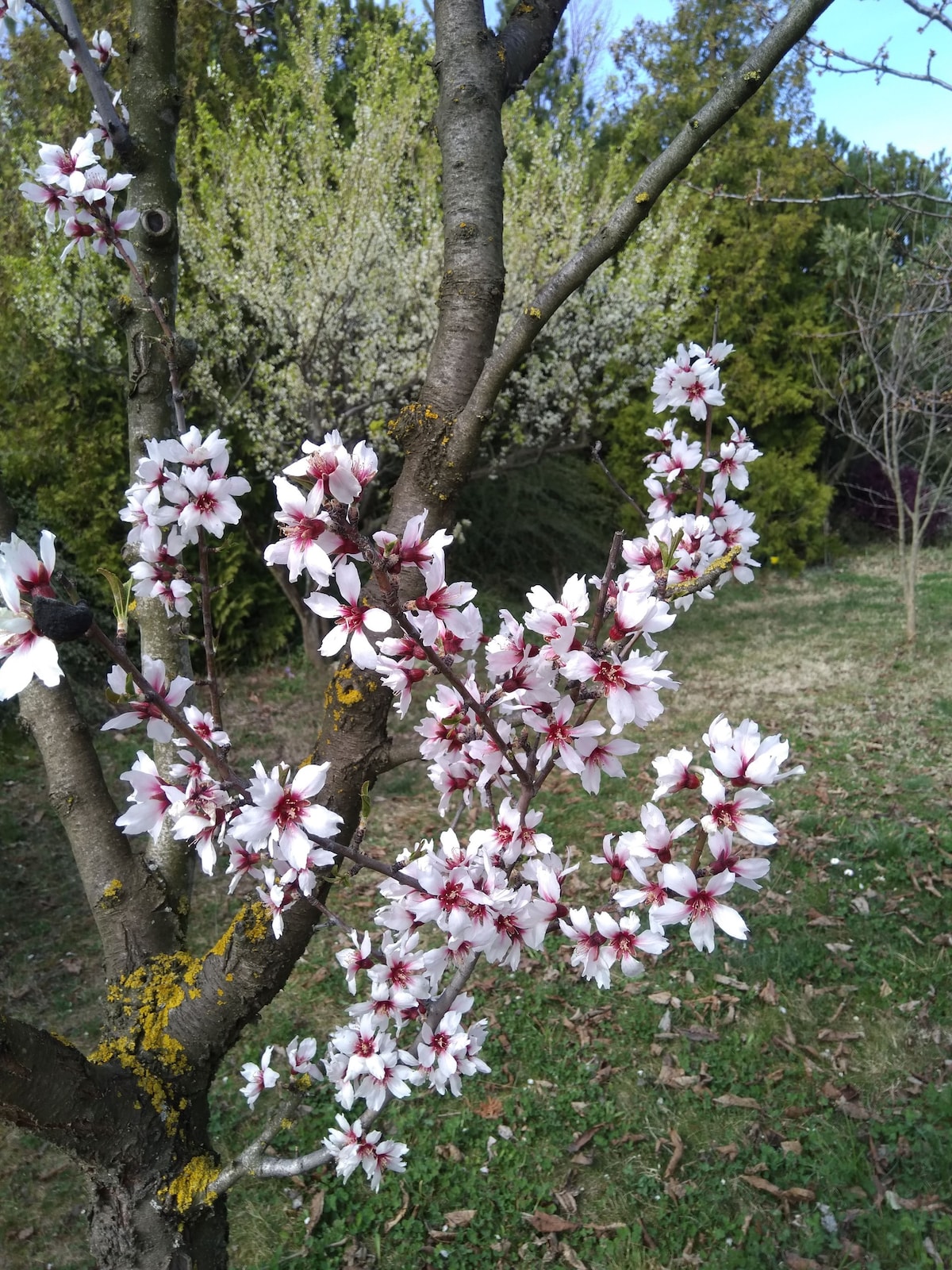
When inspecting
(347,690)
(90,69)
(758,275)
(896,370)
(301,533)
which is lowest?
(347,690)

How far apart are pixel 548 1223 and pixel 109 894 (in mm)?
1862

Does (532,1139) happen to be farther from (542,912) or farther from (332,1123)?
(542,912)

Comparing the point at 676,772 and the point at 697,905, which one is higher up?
the point at 676,772

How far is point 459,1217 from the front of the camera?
2.68m

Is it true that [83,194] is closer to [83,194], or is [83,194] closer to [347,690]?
[83,194]

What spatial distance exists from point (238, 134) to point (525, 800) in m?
7.07

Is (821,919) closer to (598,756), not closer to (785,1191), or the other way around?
(785,1191)

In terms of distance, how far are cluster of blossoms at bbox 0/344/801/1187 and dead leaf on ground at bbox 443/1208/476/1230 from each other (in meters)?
1.37

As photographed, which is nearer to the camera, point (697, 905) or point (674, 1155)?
point (697, 905)

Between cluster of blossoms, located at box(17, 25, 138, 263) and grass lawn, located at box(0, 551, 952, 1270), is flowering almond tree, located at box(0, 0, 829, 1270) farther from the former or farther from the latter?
grass lawn, located at box(0, 551, 952, 1270)

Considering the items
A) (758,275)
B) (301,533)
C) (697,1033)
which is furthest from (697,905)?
(758,275)

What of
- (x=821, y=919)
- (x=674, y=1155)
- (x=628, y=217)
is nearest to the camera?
(x=628, y=217)

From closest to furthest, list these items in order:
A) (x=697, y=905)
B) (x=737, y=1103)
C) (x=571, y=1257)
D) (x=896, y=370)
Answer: (x=697, y=905) < (x=571, y=1257) < (x=737, y=1103) < (x=896, y=370)

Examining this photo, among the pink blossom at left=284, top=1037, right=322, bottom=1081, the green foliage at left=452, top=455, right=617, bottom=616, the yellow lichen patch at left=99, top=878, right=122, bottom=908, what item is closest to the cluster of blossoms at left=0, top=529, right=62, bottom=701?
the yellow lichen patch at left=99, top=878, right=122, bottom=908
